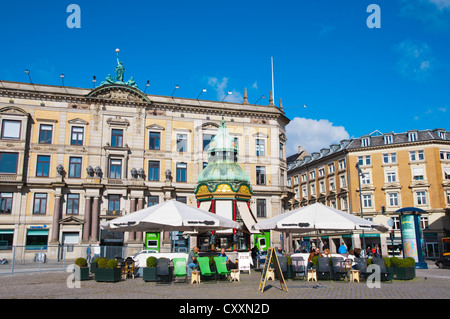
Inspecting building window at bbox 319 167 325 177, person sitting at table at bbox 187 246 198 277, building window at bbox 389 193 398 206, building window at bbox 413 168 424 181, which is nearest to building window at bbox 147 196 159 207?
person sitting at table at bbox 187 246 198 277

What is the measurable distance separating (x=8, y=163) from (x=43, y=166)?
3026 millimetres

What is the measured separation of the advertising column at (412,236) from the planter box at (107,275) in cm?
1893

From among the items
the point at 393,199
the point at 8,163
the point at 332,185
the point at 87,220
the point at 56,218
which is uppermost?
the point at 332,185

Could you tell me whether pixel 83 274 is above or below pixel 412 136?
below

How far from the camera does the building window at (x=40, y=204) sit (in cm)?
3994

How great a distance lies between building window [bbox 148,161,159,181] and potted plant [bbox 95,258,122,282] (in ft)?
90.3

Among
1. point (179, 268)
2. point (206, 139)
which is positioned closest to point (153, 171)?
point (206, 139)

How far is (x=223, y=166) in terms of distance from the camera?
24.4 m

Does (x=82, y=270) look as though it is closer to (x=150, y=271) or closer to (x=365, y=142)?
(x=150, y=271)

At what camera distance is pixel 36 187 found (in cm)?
4012

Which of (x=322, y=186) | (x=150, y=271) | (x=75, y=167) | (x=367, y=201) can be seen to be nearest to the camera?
(x=150, y=271)

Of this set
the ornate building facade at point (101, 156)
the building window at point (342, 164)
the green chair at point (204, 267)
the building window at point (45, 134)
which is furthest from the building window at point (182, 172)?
the green chair at point (204, 267)

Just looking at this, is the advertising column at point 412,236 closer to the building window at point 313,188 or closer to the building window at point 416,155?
the building window at point 416,155
